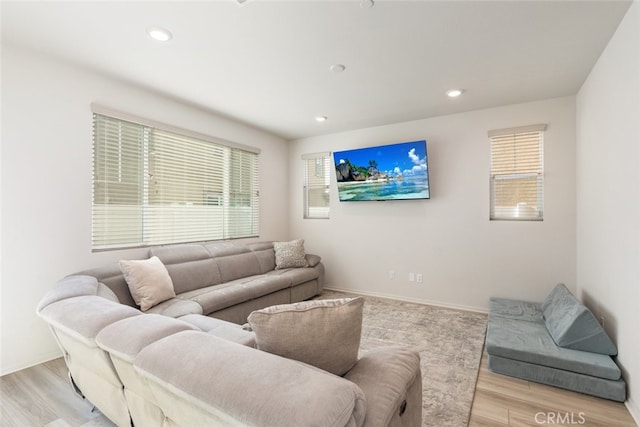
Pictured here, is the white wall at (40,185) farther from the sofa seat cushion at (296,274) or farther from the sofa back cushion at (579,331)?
the sofa back cushion at (579,331)

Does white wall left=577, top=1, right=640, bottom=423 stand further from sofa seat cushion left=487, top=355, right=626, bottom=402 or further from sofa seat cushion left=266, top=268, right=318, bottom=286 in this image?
sofa seat cushion left=266, top=268, right=318, bottom=286

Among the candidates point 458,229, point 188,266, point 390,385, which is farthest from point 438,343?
point 188,266

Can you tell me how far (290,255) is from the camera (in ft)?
14.6

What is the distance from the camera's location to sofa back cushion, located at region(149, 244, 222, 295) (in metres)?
3.17

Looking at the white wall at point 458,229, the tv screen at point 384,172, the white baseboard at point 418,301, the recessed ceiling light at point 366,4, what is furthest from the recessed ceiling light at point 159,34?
the white baseboard at point 418,301

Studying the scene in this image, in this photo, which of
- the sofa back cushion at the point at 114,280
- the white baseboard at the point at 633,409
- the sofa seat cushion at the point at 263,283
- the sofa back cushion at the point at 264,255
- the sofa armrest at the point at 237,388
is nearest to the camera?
the sofa armrest at the point at 237,388

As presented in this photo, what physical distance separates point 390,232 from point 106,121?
3.82m

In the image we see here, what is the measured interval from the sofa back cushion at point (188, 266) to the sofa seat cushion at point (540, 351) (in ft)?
9.58

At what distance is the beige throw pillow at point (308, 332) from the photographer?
1179mm

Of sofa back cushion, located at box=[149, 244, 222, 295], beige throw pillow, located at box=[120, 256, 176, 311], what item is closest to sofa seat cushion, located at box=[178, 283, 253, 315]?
sofa back cushion, located at box=[149, 244, 222, 295]

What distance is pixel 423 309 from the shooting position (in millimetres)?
3992

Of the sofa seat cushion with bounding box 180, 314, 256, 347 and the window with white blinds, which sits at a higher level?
the window with white blinds

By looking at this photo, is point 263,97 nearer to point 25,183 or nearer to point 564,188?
point 25,183

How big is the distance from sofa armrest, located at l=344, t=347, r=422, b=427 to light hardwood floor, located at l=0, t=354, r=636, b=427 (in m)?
0.86
